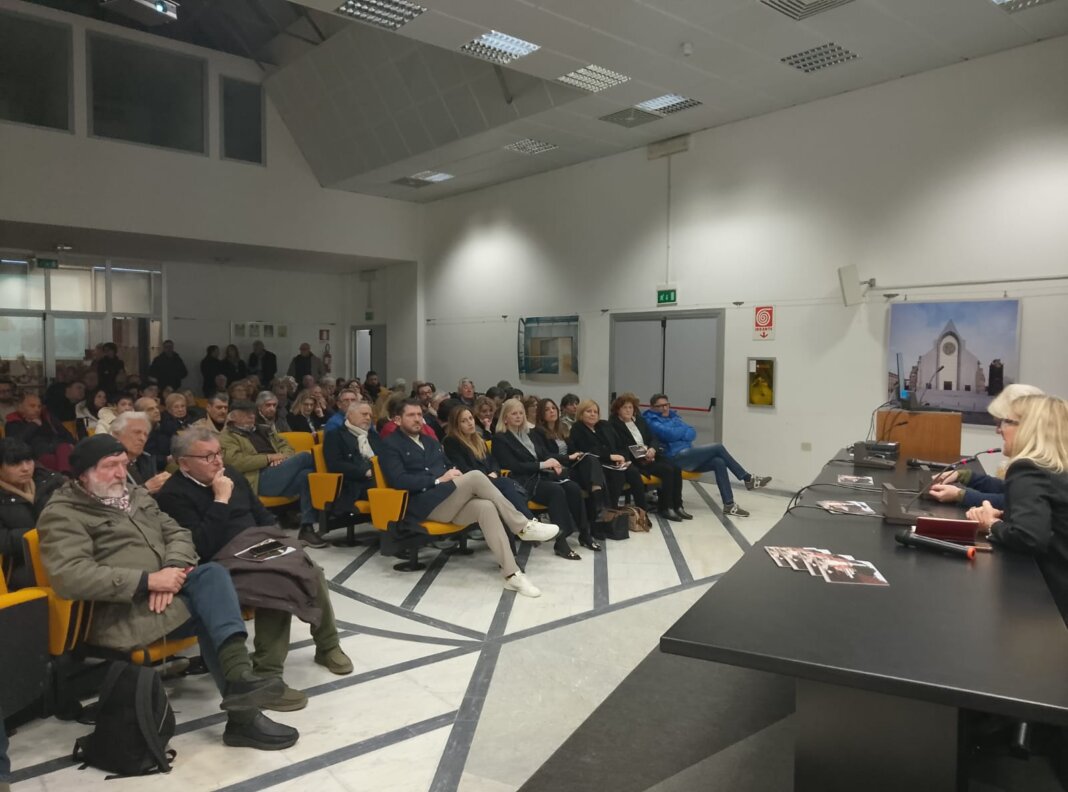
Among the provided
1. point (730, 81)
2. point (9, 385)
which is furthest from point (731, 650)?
point (9, 385)

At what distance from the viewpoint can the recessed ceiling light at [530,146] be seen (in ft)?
29.7

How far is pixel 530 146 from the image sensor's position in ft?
30.3

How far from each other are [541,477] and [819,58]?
4.65 metres

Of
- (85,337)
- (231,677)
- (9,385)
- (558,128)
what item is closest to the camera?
(231,677)

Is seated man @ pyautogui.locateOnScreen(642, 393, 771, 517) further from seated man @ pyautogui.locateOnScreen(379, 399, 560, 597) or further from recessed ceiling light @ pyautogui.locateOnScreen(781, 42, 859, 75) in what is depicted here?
recessed ceiling light @ pyautogui.locateOnScreen(781, 42, 859, 75)

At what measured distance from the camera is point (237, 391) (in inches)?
266

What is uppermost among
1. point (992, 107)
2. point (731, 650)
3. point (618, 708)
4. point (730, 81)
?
Result: point (730, 81)

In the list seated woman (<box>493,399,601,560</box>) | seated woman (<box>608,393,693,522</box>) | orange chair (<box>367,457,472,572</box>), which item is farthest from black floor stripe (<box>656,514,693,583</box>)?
orange chair (<box>367,457,472,572</box>)

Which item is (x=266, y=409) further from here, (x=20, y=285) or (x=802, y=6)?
(x=20, y=285)

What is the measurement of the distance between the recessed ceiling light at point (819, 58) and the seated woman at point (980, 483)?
13.8 feet

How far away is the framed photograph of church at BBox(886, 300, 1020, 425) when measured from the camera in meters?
6.22

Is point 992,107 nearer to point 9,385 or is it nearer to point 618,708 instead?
point 618,708

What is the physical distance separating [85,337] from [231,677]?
11330 millimetres

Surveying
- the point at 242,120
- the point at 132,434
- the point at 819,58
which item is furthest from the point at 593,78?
the point at 242,120
